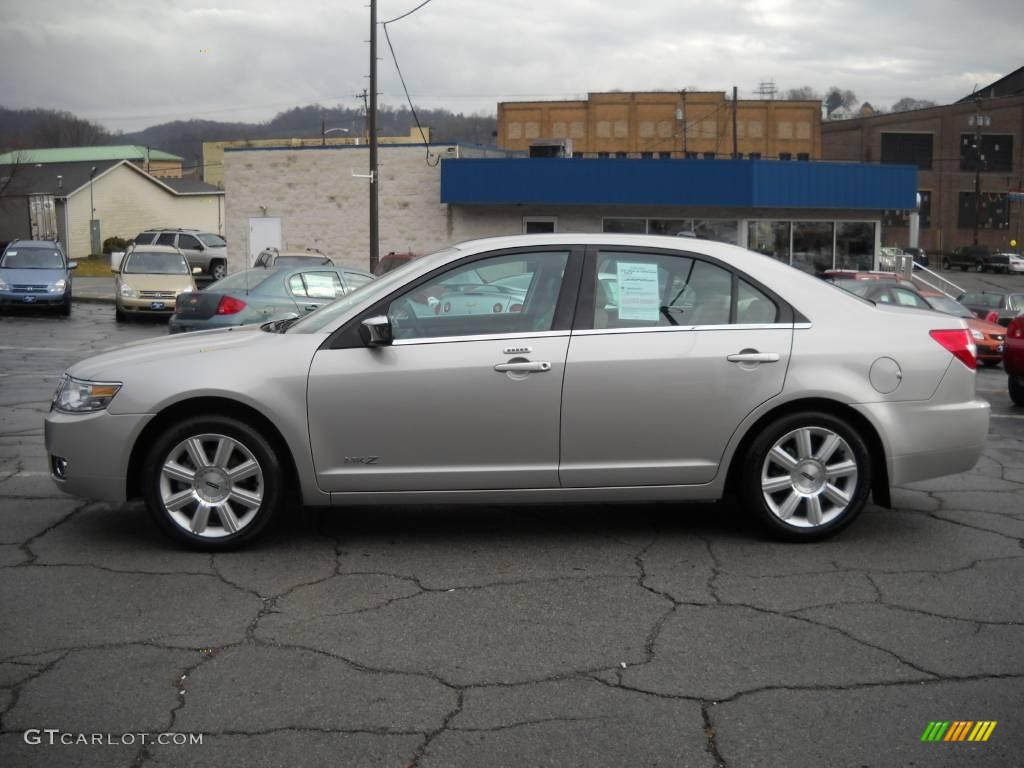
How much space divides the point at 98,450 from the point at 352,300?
1.53 meters

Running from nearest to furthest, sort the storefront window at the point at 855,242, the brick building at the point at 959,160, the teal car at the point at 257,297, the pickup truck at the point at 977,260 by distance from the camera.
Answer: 1. the teal car at the point at 257,297
2. the storefront window at the point at 855,242
3. the pickup truck at the point at 977,260
4. the brick building at the point at 959,160

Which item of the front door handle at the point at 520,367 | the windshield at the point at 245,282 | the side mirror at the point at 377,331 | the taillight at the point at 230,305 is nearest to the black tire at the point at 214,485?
the side mirror at the point at 377,331

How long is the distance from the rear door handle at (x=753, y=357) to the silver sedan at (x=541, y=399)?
0.01m

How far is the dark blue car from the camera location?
2519cm

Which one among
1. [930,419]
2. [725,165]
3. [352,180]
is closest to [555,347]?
[930,419]

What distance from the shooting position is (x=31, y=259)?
2641 centimetres

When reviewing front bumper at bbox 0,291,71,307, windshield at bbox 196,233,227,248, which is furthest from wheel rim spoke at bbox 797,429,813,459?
windshield at bbox 196,233,227,248

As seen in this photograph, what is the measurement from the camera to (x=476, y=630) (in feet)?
15.1

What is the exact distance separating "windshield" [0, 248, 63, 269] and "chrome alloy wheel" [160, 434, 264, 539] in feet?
74.7

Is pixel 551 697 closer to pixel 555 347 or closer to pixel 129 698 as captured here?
pixel 129 698

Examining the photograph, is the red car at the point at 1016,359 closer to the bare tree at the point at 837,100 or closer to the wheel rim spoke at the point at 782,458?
the wheel rim spoke at the point at 782,458

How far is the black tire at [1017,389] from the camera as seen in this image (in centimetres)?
1234

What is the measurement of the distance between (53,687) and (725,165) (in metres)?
33.6

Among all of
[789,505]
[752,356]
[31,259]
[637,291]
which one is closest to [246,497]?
[637,291]
